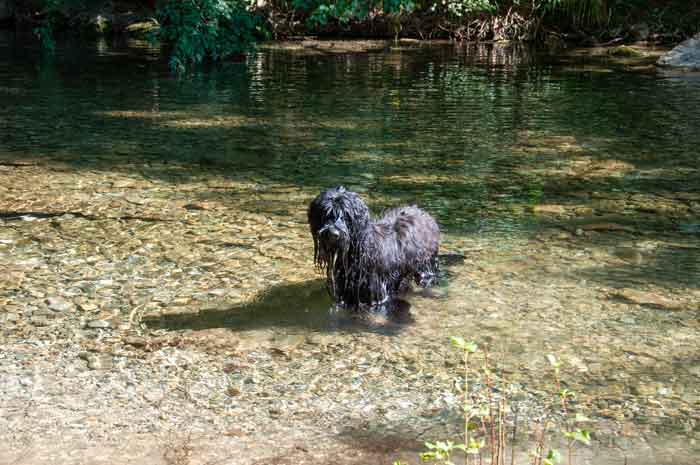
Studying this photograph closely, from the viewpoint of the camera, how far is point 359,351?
5.20m

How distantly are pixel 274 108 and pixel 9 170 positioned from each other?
17.7 feet

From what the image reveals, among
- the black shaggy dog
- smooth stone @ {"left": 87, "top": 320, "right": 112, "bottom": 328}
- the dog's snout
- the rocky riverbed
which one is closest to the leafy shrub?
the rocky riverbed

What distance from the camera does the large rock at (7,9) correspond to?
30719 mm

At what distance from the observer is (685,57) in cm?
1889

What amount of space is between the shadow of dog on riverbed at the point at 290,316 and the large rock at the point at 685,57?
15.4 m

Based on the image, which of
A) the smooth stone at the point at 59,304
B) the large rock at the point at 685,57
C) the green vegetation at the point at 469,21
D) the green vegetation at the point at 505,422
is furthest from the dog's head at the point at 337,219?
the large rock at the point at 685,57

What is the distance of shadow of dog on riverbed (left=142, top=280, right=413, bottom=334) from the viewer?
5.58 meters

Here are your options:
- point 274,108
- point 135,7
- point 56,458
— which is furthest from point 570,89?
point 135,7

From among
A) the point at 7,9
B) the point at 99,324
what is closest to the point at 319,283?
the point at 99,324

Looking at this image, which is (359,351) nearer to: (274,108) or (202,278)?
(202,278)

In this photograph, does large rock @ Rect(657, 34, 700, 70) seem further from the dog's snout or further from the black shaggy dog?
the dog's snout

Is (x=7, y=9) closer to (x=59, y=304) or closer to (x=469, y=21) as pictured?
(x=469, y=21)

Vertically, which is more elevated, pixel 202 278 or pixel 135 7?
pixel 135 7

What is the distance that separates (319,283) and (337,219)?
1.15m
